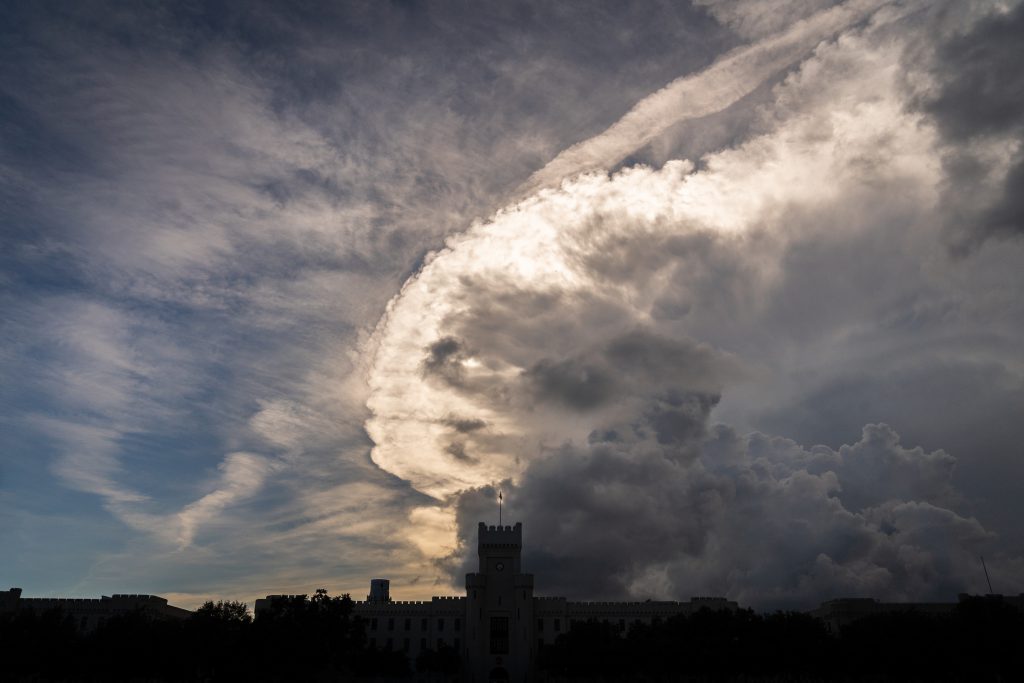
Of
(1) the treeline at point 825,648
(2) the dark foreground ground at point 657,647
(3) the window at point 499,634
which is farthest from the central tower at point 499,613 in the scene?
(2) the dark foreground ground at point 657,647

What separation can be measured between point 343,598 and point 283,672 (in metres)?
10.1

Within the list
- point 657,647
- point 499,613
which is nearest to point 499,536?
point 499,613

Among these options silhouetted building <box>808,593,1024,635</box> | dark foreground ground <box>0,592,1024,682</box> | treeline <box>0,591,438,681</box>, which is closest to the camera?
dark foreground ground <box>0,592,1024,682</box>

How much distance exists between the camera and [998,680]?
231ft

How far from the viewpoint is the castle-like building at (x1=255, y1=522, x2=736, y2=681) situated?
4656 inches

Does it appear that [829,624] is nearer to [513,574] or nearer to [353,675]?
[513,574]

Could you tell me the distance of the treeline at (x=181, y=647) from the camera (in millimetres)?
73500

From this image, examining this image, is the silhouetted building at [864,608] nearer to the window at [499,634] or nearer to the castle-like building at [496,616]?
the castle-like building at [496,616]

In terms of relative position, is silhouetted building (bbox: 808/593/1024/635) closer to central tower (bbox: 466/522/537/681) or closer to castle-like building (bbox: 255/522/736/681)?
castle-like building (bbox: 255/522/736/681)

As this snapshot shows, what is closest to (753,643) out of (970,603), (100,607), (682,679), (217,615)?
(682,679)

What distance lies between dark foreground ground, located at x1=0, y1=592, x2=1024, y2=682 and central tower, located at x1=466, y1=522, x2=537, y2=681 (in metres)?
35.1

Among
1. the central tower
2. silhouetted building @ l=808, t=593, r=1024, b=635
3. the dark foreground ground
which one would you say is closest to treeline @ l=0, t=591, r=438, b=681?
the dark foreground ground

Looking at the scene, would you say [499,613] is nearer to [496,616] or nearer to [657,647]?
[496,616]

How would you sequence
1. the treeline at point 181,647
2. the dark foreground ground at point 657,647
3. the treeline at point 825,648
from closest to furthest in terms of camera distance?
1. the treeline at point 825,648
2. the dark foreground ground at point 657,647
3. the treeline at point 181,647
